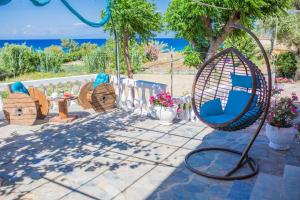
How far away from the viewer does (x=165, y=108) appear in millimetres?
5582

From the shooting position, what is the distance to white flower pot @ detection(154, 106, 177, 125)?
5551 millimetres

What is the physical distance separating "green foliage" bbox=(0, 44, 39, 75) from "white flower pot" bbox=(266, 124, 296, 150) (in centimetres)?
1845

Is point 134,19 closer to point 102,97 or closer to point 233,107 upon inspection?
point 102,97

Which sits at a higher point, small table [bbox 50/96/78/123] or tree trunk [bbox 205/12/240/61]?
tree trunk [bbox 205/12/240/61]

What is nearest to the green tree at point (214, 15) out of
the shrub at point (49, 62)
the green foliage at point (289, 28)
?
the green foliage at point (289, 28)

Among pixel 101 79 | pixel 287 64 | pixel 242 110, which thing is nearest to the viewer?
pixel 242 110

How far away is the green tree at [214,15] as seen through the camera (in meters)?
7.70

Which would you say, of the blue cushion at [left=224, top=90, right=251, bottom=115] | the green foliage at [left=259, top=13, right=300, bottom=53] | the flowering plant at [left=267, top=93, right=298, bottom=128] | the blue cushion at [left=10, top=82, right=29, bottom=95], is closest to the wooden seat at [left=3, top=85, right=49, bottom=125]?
the blue cushion at [left=10, top=82, right=29, bottom=95]

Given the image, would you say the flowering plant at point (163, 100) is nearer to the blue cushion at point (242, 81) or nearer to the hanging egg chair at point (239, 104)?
the hanging egg chair at point (239, 104)

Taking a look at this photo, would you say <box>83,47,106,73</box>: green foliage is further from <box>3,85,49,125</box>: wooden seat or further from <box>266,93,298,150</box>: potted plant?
<box>266,93,298,150</box>: potted plant

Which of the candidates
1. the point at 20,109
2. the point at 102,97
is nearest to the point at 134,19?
the point at 102,97

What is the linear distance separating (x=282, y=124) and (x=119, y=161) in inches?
98.4

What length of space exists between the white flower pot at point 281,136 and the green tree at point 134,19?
454 cm

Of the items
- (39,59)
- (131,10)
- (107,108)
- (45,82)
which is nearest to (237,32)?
(131,10)
